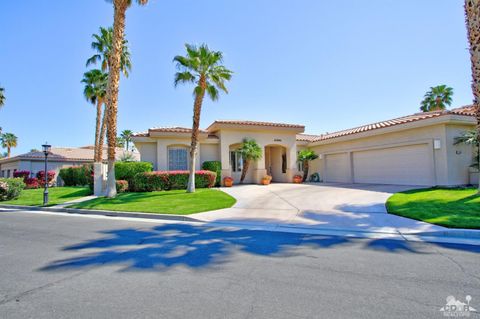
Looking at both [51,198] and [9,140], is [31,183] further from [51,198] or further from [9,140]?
[9,140]

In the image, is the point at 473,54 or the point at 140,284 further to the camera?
the point at 473,54

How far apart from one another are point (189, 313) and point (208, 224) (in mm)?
5394

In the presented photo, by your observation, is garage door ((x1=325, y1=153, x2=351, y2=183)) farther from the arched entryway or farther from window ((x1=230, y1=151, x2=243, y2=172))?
window ((x1=230, y1=151, x2=243, y2=172))

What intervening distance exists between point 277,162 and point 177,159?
9.24 m

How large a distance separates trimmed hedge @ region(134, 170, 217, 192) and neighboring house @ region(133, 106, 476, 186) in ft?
7.76

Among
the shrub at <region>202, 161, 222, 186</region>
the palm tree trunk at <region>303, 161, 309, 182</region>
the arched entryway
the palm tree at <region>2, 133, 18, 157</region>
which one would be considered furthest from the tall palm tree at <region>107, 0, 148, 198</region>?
the palm tree at <region>2, 133, 18, 157</region>

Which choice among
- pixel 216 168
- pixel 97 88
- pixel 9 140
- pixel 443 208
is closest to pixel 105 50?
pixel 97 88

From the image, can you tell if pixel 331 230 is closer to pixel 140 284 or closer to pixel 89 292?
pixel 140 284

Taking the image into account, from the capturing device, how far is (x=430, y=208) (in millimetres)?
8898

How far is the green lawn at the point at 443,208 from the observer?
719 cm

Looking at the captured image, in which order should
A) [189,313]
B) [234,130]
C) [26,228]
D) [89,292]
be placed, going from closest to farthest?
[189,313], [89,292], [26,228], [234,130]

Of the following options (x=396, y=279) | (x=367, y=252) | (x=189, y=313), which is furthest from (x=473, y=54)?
(x=189, y=313)

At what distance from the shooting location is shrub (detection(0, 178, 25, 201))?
1666cm

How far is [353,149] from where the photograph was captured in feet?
62.5
